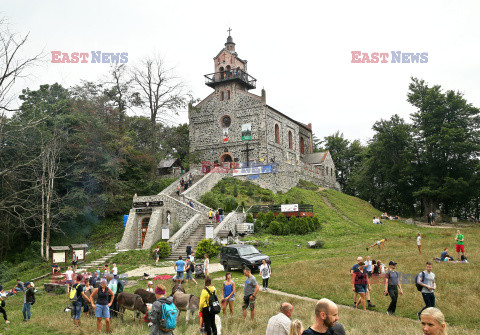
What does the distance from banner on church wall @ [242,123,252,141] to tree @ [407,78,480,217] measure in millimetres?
19550

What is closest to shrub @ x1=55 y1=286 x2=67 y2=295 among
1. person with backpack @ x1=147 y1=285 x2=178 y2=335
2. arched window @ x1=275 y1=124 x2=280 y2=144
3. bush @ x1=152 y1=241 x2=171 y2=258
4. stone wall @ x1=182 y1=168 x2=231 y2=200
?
bush @ x1=152 y1=241 x2=171 y2=258

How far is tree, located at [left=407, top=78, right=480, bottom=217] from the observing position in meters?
40.4

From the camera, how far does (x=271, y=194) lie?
125 feet

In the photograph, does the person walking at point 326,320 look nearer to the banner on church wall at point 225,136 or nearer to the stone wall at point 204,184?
the stone wall at point 204,184

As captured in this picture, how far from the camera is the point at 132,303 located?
11.4 metres

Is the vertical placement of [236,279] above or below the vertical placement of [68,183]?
below

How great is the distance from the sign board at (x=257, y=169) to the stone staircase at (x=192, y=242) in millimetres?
12568

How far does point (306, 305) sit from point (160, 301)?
18.9ft

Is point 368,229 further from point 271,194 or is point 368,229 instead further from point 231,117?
point 231,117

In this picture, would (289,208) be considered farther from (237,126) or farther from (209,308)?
(209,308)

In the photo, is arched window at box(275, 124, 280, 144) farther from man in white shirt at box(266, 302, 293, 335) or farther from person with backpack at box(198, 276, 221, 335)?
man in white shirt at box(266, 302, 293, 335)

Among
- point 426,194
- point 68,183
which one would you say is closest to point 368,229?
point 426,194

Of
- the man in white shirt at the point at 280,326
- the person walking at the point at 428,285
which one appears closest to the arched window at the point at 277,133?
the person walking at the point at 428,285

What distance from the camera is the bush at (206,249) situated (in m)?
23.6
